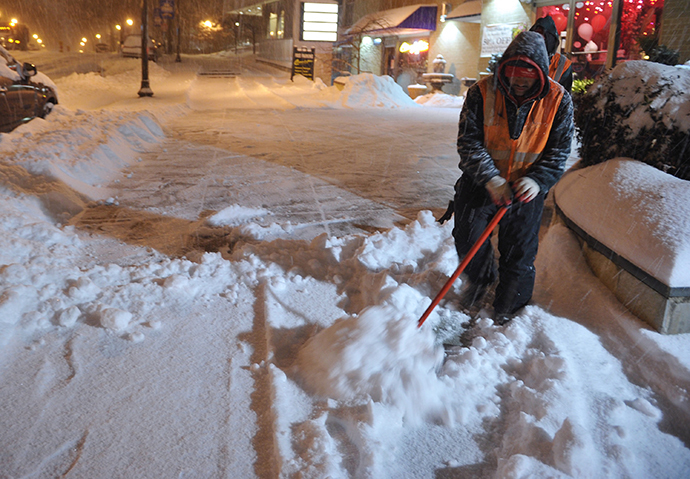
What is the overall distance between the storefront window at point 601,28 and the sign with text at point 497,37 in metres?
1.29

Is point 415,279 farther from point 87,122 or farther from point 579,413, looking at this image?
point 87,122

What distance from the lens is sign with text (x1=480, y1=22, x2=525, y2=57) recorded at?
19155mm

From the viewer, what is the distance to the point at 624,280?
2979mm

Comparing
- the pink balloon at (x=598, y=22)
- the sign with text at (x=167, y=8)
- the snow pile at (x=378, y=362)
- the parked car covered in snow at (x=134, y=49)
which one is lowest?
the snow pile at (x=378, y=362)

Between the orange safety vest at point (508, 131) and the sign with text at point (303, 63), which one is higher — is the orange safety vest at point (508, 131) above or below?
below

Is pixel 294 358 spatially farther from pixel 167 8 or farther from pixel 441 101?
pixel 167 8

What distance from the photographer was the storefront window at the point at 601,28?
13734 millimetres

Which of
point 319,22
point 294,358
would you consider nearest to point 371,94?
point 319,22

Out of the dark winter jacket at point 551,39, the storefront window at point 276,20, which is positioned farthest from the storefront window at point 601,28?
the storefront window at point 276,20

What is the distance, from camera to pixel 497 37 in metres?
19.8

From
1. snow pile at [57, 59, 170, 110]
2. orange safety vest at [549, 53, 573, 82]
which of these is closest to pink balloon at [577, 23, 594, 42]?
snow pile at [57, 59, 170, 110]

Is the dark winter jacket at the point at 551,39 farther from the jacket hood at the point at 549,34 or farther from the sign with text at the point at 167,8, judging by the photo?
the sign with text at the point at 167,8

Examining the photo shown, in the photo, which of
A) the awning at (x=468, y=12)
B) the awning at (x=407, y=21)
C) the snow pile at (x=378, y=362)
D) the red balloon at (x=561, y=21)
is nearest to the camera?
the snow pile at (x=378, y=362)

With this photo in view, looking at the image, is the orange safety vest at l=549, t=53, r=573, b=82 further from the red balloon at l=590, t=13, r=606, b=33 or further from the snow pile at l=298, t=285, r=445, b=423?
the red balloon at l=590, t=13, r=606, b=33
